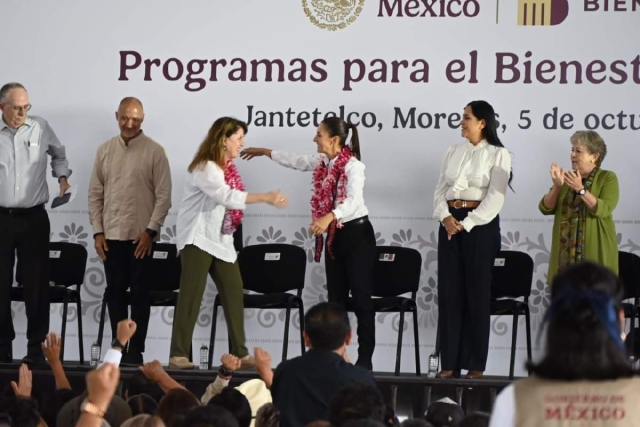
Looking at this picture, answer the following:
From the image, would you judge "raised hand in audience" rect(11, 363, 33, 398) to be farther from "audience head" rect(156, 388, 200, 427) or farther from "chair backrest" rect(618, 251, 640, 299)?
"chair backrest" rect(618, 251, 640, 299)

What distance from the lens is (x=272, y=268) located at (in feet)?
21.5

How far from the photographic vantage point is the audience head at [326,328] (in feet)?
11.4

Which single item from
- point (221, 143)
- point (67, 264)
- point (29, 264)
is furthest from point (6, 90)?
point (221, 143)

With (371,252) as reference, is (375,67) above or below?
above

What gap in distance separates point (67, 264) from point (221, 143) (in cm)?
146

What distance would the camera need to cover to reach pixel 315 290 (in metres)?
6.92

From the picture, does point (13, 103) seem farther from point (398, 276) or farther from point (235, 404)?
point (235, 404)

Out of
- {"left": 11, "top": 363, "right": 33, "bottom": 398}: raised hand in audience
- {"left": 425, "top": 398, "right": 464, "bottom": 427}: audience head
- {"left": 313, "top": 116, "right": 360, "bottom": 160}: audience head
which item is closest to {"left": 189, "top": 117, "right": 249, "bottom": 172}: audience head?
{"left": 313, "top": 116, "right": 360, "bottom": 160}: audience head

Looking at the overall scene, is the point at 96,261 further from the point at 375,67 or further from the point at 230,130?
the point at 375,67

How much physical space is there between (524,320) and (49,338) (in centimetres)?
372

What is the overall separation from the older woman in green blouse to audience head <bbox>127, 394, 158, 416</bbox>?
9.84 ft

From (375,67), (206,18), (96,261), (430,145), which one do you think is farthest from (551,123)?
(96,261)

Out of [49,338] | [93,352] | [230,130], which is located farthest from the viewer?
[93,352]

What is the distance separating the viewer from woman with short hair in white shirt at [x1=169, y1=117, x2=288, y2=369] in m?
5.95
